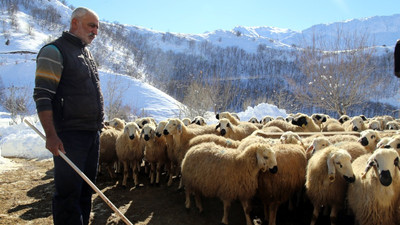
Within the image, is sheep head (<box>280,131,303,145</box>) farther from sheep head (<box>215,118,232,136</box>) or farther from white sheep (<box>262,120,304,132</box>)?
white sheep (<box>262,120,304,132</box>)

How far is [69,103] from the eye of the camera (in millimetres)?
3025

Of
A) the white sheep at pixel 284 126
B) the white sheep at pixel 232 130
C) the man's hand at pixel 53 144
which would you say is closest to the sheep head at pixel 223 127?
the white sheep at pixel 232 130

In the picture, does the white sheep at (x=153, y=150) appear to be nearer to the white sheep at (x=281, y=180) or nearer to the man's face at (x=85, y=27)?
the white sheep at (x=281, y=180)

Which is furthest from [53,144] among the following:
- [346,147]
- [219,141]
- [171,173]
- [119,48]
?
[119,48]

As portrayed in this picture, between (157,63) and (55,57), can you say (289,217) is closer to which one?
(55,57)

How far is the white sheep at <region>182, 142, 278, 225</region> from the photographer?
17.3 ft

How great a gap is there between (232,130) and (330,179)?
14.9ft

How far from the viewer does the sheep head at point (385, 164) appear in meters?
3.90

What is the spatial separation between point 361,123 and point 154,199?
8.61 m

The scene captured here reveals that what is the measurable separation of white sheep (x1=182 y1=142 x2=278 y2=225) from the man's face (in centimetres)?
349

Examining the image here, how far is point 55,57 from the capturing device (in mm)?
2895

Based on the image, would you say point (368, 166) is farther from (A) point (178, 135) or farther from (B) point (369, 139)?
(A) point (178, 135)

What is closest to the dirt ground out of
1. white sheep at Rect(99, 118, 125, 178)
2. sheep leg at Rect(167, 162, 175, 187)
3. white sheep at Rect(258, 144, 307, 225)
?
sheep leg at Rect(167, 162, 175, 187)

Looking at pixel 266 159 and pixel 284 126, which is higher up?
pixel 266 159
